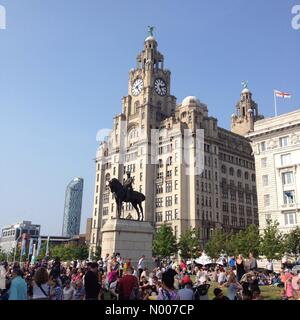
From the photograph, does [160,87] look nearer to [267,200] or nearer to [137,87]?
[137,87]

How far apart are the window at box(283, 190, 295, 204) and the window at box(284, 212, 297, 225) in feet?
6.67

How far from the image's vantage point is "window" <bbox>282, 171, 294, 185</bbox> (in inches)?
2477

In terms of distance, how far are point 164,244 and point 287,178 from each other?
3206cm

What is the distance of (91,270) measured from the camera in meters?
13.2

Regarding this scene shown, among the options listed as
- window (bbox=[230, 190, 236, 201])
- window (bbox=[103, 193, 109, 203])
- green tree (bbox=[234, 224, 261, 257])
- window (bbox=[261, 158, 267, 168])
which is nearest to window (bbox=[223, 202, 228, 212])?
window (bbox=[230, 190, 236, 201])

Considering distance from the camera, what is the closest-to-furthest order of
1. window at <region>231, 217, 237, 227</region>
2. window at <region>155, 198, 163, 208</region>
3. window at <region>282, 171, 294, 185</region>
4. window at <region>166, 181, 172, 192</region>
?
window at <region>282, 171, 294, 185</region> → window at <region>166, 181, 172, 192</region> → window at <region>155, 198, 163, 208</region> → window at <region>231, 217, 237, 227</region>

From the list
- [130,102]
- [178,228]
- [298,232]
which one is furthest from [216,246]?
[130,102]

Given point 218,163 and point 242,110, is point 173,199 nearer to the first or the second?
point 218,163

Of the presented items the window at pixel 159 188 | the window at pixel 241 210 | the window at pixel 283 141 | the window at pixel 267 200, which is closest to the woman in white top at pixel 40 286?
the window at pixel 283 141

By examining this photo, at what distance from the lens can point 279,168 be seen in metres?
64.9

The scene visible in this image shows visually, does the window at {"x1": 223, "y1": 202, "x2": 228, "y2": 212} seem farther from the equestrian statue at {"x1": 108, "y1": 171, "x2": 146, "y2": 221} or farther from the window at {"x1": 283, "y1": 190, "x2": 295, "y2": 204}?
the equestrian statue at {"x1": 108, "y1": 171, "x2": 146, "y2": 221}

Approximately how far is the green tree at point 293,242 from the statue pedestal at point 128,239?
99.2 ft

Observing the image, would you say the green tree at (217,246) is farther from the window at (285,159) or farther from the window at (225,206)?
the window at (285,159)

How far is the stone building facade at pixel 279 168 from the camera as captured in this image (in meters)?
62.3
